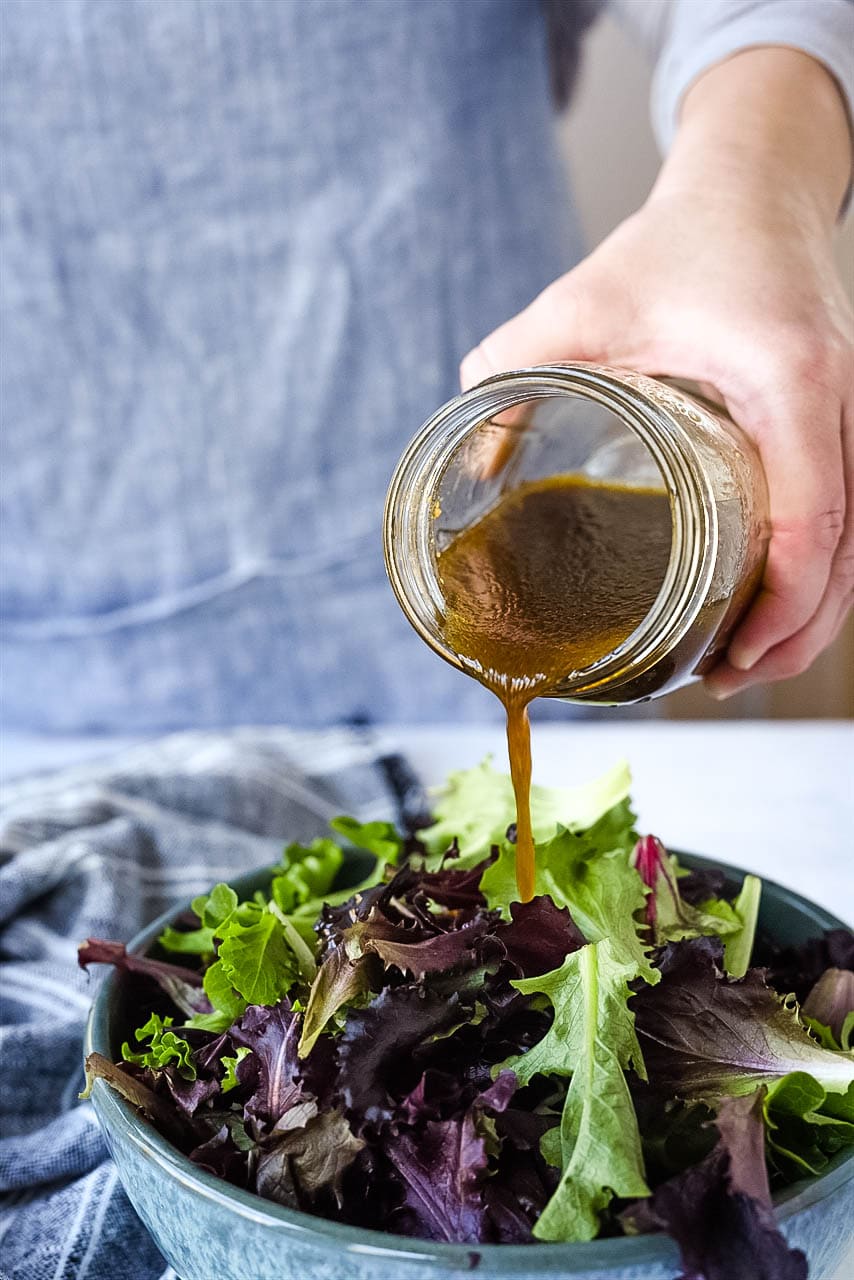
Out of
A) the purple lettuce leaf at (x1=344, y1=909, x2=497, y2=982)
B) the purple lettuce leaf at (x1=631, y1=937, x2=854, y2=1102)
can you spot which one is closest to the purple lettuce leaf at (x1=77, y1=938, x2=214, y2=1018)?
the purple lettuce leaf at (x1=344, y1=909, x2=497, y2=982)

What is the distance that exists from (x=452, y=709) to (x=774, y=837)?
53 centimetres

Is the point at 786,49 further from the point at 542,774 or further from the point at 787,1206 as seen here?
the point at 787,1206

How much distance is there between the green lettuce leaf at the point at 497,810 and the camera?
673mm

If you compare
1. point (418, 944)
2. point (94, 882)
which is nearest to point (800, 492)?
point (418, 944)

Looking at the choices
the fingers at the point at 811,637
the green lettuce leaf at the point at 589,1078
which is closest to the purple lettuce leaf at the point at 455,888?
the green lettuce leaf at the point at 589,1078

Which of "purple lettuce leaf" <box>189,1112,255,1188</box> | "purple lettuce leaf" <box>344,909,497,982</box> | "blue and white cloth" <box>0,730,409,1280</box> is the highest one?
"purple lettuce leaf" <box>344,909,497,982</box>

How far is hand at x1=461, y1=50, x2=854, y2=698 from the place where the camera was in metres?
0.66

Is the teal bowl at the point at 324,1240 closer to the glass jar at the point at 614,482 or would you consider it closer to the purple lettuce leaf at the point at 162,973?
the purple lettuce leaf at the point at 162,973

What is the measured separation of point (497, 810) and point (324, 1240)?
0.36 meters

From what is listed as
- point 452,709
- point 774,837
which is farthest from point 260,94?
point 774,837

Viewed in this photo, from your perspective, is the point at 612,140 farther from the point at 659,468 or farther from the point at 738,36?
the point at 659,468

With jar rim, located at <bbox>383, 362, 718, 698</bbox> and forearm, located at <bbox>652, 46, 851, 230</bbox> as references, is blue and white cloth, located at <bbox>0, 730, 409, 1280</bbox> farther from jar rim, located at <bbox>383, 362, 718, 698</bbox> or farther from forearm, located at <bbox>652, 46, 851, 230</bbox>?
forearm, located at <bbox>652, 46, 851, 230</bbox>

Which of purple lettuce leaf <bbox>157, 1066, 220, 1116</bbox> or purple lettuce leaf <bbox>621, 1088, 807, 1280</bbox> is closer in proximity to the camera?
purple lettuce leaf <bbox>621, 1088, 807, 1280</bbox>

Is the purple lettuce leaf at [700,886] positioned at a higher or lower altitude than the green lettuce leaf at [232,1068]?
higher
